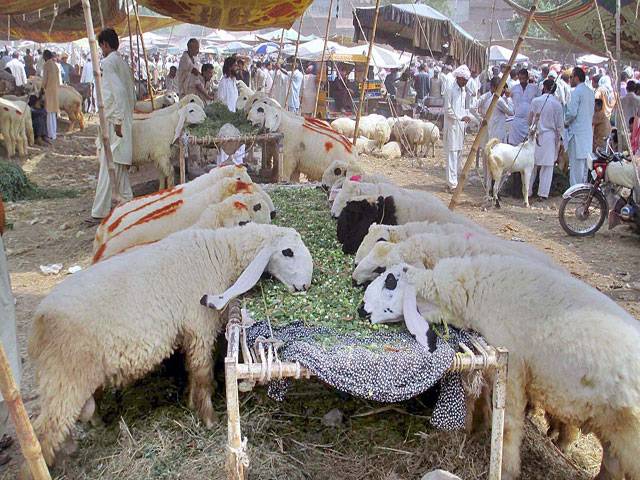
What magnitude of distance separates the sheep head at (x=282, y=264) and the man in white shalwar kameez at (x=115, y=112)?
426 centimetres

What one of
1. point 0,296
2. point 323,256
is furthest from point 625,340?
point 0,296

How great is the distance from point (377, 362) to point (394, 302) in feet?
1.93

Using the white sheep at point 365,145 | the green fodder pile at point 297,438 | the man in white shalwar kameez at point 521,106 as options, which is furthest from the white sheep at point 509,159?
the green fodder pile at point 297,438

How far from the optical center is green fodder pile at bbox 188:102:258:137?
924cm

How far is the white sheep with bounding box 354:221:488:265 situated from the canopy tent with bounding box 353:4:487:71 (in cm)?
1462

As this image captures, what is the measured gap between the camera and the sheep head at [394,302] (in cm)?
362

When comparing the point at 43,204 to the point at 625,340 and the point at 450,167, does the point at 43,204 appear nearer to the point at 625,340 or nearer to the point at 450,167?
the point at 450,167

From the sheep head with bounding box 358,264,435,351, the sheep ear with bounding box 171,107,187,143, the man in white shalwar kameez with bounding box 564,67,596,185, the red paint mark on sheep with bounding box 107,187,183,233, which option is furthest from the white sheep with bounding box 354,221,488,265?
the man in white shalwar kameez with bounding box 564,67,596,185

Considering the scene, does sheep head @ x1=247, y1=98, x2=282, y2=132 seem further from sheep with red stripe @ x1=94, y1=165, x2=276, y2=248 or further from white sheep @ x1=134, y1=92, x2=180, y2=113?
white sheep @ x1=134, y1=92, x2=180, y2=113

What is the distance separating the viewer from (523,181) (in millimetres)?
11102

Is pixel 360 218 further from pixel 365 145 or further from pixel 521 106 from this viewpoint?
pixel 365 145

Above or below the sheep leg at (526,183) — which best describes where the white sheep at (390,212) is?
above

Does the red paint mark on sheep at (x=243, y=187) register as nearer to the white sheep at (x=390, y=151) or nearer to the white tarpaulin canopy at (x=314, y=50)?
the white sheep at (x=390, y=151)

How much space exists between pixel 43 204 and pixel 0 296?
7.18 metres
